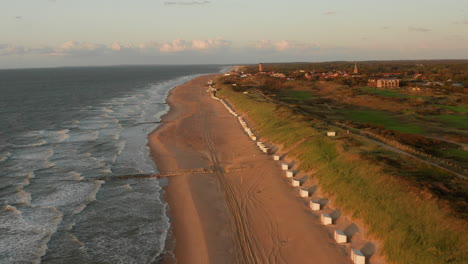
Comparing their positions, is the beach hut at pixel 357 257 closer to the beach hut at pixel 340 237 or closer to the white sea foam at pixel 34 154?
the beach hut at pixel 340 237

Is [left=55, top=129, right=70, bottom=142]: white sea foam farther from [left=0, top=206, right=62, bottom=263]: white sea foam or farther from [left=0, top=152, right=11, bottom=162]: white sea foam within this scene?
[left=0, top=206, right=62, bottom=263]: white sea foam

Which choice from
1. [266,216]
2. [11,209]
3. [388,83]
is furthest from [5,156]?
[388,83]

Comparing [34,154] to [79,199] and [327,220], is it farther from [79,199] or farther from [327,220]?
→ [327,220]

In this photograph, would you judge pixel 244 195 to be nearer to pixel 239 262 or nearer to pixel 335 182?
pixel 335 182

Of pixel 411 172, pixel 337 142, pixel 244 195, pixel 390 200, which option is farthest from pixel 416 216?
pixel 337 142

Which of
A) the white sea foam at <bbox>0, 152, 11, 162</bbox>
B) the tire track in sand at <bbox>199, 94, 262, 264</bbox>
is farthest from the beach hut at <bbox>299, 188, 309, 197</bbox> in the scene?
the white sea foam at <bbox>0, 152, 11, 162</bbox>

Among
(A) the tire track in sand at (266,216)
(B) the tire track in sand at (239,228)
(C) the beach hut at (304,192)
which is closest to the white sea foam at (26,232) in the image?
(B) the tire track in sand at (239,228)
